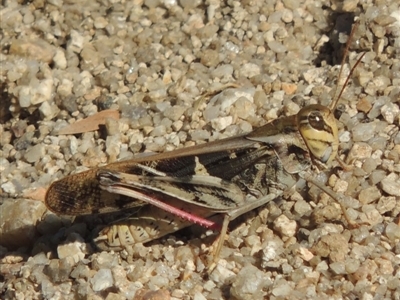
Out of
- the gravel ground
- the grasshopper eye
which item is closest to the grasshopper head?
the grasshopper eye

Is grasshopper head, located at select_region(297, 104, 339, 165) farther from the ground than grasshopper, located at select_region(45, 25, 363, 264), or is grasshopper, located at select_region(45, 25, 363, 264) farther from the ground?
grasshopper head, located at select_region(297, 104, 339, 165)

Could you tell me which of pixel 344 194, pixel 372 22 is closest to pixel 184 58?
pixel 372 22

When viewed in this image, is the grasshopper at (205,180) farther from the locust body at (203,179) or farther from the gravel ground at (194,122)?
the gravel ground at (194,122)

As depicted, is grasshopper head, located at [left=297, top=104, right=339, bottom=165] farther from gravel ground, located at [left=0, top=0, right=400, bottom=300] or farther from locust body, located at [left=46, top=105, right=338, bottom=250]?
gravel ground, located at [left=0, top=0, right=400, bottom=300]

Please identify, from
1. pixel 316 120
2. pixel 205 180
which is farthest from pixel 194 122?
pixel 316 120

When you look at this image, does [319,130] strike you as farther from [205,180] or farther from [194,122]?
[194,122]

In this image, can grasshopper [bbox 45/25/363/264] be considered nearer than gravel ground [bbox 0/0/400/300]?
No

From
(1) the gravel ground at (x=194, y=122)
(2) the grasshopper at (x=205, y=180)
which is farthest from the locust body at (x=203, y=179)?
(1) the gravel ground at (x=194, y=122)
